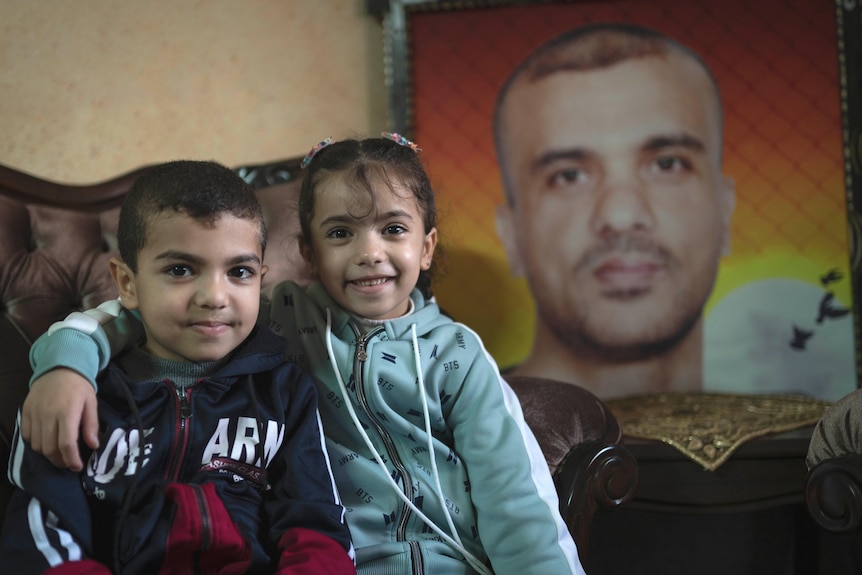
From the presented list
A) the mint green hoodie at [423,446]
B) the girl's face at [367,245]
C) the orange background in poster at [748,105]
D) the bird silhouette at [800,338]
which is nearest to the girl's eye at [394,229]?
the girl's face at [367,245]

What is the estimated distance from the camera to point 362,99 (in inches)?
95.6

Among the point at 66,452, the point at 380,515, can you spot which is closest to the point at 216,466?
the point at 66,452

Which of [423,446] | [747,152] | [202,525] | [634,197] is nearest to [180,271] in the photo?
[202,525]

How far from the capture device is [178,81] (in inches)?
92.7

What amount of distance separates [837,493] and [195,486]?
1018mm

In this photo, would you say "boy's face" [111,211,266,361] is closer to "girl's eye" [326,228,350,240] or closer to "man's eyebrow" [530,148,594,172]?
"girl's eye" [326,228,350,240]

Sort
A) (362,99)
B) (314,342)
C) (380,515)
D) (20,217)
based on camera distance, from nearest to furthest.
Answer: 1. (380,515)
2. (314,342)
3. (20,217)
4. (362,99)

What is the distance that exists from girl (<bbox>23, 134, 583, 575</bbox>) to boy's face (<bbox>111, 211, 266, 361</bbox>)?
0.13 metres

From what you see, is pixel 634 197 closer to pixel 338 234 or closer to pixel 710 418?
pixel 710 418

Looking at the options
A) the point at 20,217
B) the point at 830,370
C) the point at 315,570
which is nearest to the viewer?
the point at 315,570

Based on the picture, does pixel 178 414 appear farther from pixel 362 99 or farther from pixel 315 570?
pixel 362 99

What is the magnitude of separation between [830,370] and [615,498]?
4.39ft

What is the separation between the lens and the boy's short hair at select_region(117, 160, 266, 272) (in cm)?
108

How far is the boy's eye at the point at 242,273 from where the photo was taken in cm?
112
